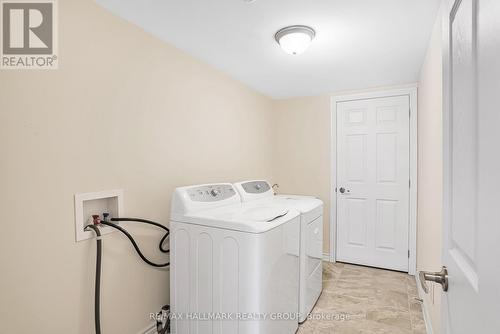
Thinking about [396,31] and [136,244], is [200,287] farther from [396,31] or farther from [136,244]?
[396,31]

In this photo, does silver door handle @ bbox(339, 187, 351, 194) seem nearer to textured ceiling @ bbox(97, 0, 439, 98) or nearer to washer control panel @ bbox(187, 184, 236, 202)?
textured ceiling @ bbox(97, 0, 439, 98)

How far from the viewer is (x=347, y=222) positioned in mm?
3186

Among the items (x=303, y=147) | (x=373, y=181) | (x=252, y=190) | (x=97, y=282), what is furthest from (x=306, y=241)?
(x=303, y=147)

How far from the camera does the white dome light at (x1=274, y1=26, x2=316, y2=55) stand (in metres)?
1.67

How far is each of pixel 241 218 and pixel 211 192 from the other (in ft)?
1.49

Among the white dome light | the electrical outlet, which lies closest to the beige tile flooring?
the electrical outlet

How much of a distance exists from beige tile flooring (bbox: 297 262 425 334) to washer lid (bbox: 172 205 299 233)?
98 centimetres

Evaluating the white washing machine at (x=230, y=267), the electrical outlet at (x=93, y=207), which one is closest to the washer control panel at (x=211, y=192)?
the white washing machine at (x=230, y=267)

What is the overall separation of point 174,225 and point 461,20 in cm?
164

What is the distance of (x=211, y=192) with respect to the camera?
190cm

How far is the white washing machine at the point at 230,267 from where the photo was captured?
4.59 feet

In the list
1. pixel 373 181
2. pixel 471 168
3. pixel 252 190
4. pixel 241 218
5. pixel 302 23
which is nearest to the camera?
pixel 471 168

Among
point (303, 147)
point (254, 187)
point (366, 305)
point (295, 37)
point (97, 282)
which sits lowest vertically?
point (366, 305)

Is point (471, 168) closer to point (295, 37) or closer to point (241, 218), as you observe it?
point (241, 218)
